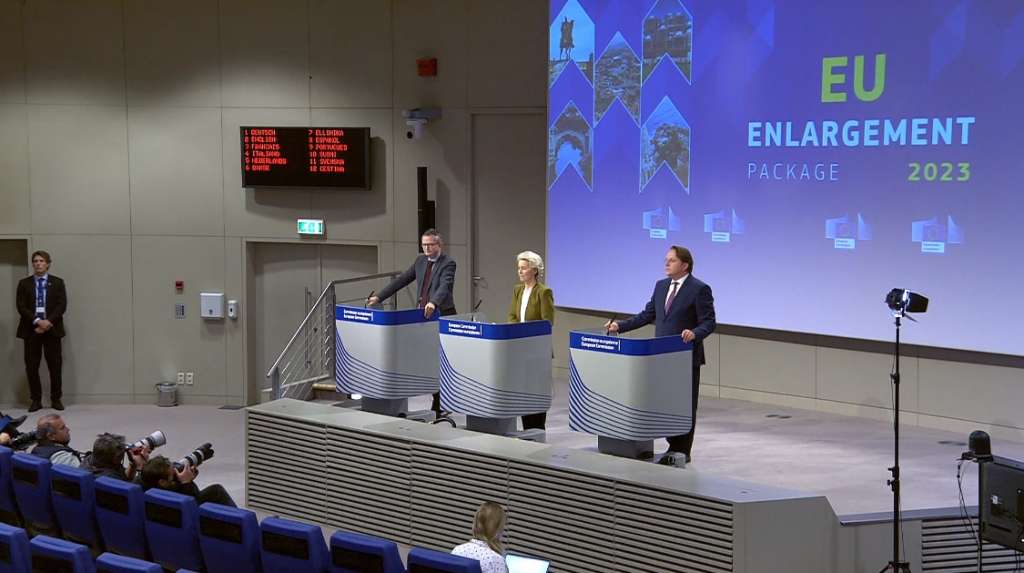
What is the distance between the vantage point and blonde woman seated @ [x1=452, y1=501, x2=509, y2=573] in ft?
17.3

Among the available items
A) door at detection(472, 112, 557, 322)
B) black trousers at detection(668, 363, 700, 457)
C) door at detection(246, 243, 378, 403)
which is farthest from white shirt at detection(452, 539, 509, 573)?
door at detection(246, 243, 378, 403)

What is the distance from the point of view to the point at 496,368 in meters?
7.81

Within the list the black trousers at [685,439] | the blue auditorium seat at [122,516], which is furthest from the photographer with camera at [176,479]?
the black trousers at [685,439]

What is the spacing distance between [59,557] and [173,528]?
1.04 meters

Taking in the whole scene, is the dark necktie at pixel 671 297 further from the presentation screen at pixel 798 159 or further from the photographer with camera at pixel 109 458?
the photographer with camera at pixel 109 458

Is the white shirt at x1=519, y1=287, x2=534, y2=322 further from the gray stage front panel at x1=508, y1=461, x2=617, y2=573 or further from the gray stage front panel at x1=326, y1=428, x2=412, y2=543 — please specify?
the gray stage front panel at x1=508, y1=461, x2=617, y2=573

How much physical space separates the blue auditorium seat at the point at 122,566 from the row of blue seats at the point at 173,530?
580mm

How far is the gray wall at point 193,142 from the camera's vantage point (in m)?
12.8

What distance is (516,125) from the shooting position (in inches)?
498

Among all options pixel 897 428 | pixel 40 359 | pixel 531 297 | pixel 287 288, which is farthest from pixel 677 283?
pixel 40 359

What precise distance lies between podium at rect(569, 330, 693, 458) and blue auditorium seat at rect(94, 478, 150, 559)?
2.62 meters

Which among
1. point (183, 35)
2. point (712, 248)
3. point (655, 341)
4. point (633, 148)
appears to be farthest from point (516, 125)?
point (655, 341)

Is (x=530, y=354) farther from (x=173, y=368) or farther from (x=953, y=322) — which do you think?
(x=173, y=368)

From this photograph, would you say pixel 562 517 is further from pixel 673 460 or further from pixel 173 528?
pixel 173 528
